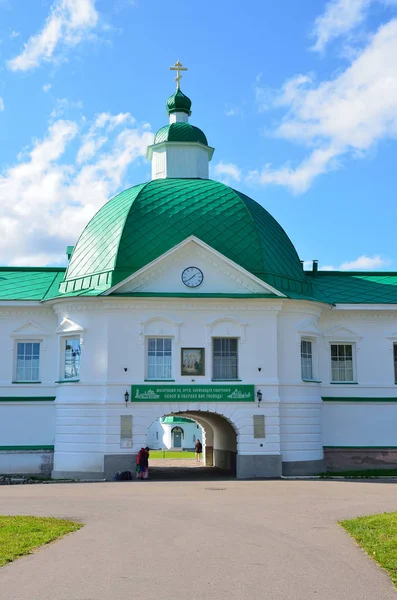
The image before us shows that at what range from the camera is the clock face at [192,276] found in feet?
89.9

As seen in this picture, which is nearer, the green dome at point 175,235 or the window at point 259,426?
the window at point 259,426

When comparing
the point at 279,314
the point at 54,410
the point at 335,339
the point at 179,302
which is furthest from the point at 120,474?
the point at 335,339

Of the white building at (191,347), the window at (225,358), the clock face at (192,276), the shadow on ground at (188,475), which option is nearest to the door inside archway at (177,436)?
the shadow on ground at (188,475)

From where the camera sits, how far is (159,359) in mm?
27078

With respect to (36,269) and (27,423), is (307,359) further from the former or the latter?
(36,269)

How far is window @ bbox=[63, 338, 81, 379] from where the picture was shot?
27.5 metres

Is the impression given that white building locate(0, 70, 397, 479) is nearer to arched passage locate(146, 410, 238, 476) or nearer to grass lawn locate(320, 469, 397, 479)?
arched passage locate(146, 410, 238, 476)

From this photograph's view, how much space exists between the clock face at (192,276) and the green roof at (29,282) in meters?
6.01

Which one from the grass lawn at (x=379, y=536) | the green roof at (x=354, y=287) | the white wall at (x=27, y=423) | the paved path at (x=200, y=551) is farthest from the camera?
the green roof at (x=354, y=287)

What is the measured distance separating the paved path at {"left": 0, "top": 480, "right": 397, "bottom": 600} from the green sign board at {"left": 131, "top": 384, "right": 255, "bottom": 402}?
22.2ft

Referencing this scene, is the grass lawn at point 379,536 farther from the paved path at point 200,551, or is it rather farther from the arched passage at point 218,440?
the arched passage at point 218,440

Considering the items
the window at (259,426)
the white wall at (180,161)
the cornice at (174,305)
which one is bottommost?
the window at (259,426)

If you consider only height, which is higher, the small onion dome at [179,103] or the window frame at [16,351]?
the small onion dome at [179,103]

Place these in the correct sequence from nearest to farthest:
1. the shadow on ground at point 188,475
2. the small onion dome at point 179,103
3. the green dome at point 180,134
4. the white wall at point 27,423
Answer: the shadow on ground at point 188,475 < the white wall at point 27,423 < the green dome at point 180,134 < the small onion dome at point 179,103
